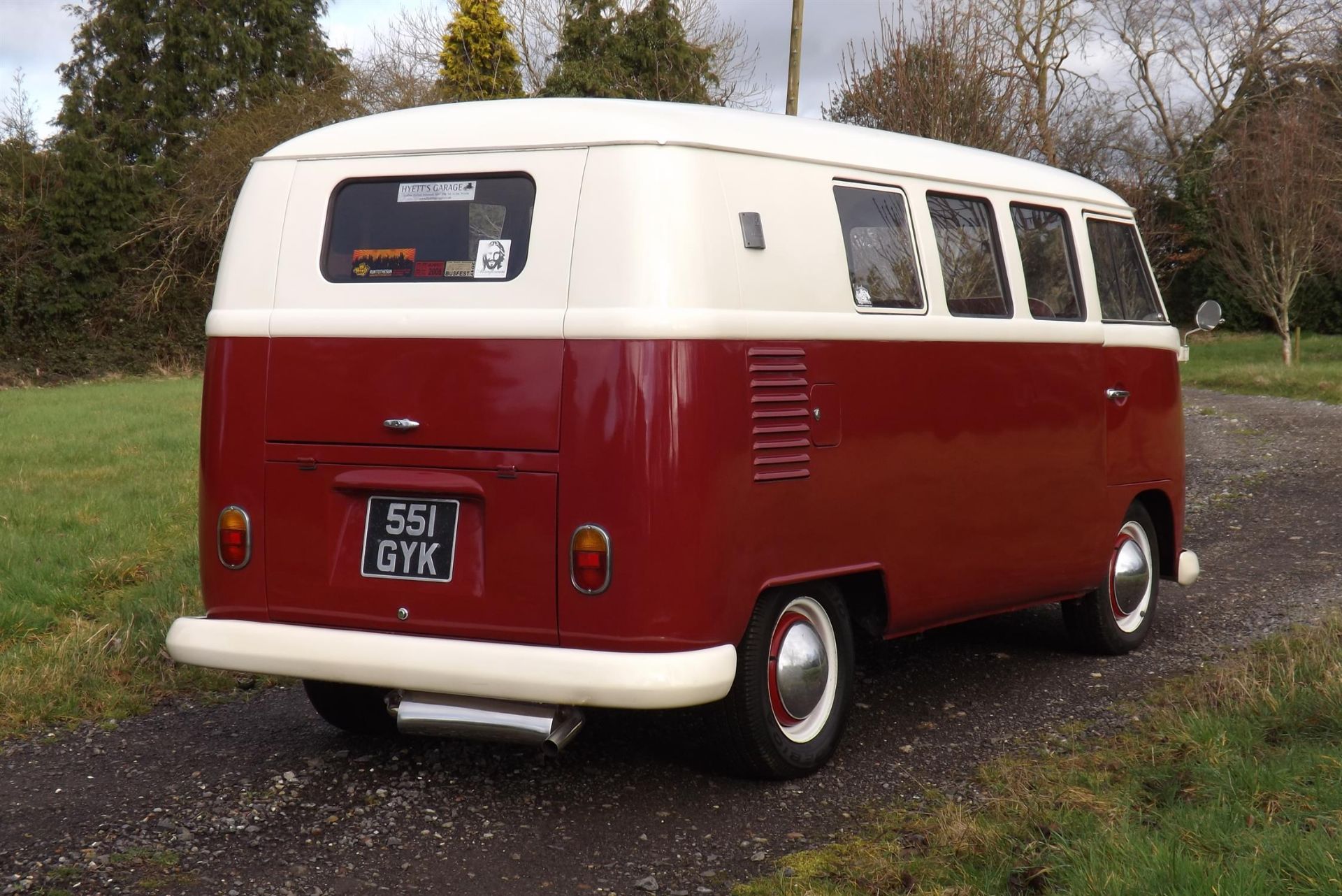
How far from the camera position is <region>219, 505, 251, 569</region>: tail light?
4500 millimetres

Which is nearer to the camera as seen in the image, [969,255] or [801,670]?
[801,670]

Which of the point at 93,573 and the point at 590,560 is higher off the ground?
the point at 590,560

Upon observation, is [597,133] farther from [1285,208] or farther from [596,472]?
[1285,208]

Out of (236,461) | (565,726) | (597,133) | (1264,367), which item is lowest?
(565,726)

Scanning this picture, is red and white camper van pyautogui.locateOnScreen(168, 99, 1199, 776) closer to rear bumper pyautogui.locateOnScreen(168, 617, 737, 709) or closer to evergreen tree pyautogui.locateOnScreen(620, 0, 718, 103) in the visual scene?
rear bumper pyautogui.locateOnScreen(168, 617, 737, 709)

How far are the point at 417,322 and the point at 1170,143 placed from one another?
4319 centimetres

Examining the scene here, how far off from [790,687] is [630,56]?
98.6 ft

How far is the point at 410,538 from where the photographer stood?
4.29 metres

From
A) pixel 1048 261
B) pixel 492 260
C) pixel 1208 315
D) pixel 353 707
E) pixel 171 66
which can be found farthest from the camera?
pixel 171 66

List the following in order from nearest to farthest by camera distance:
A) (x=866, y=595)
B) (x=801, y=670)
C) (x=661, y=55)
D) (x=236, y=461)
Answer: (x=236, y=461)
(x=801, y=670)
(x=866, y=595)
(x=661, y=55)

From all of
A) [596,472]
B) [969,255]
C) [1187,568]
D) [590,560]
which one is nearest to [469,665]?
[590,560]

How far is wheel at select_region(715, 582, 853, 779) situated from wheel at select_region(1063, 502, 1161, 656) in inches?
78.2

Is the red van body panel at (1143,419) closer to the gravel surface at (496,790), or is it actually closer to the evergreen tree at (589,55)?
the gravel surface at (496,790)

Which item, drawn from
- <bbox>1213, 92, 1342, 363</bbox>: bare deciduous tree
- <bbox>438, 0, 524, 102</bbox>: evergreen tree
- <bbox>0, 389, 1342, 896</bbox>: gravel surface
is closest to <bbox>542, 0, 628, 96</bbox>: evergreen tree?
<bbox>438, 0, 524, 102</bbox>: evergreen tree
